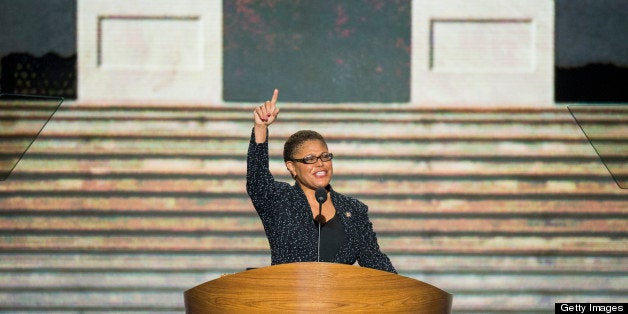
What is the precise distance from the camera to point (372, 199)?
16.1 feet

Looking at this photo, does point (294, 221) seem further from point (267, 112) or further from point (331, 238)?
point (267, 112)

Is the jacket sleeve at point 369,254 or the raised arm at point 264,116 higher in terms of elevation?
the raised arm at point 264,116

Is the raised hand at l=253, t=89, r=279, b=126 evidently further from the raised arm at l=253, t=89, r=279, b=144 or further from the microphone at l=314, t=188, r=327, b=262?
the microphone at l=314, t=188, r=327, b=262

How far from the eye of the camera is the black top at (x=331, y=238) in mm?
3131

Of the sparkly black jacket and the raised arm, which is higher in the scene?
the raised arm

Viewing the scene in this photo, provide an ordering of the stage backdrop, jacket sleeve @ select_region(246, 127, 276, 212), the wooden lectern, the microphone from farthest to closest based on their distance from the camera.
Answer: the stage backdrop → jacket sleeve @ select_region(246, 127, 276, 212) → the microphone → the wooden lectern

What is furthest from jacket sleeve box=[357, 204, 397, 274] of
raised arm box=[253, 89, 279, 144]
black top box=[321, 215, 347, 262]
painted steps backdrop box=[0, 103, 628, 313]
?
painted steps backdrop box=[0, 103, 628, 313]

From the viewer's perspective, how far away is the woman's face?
3.18 m

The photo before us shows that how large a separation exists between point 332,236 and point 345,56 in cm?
181

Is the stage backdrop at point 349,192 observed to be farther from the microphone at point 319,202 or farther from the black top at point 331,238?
the microphone at point 319,202

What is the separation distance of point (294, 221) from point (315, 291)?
0.73m

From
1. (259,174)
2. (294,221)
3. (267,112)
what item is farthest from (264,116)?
(294,221)

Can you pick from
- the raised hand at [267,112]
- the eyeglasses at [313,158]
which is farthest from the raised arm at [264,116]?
the eyeglasses at [313,158]

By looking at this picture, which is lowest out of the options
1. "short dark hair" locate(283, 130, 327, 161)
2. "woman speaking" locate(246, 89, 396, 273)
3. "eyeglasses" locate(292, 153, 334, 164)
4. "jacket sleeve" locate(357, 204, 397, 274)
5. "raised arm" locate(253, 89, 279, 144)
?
"jacket sleeve" locate(357, 204, 397, 274)
